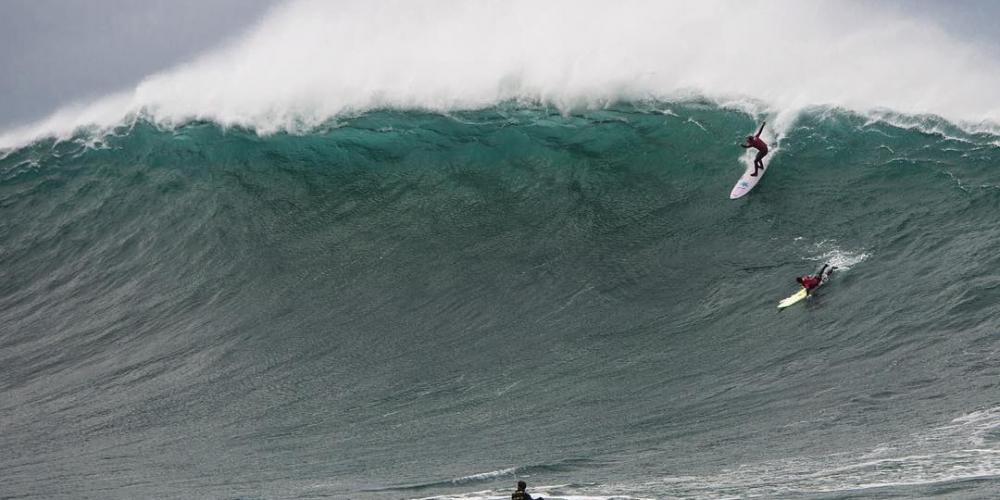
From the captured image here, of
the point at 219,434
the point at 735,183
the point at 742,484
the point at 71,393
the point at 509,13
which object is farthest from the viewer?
the point at 509,13

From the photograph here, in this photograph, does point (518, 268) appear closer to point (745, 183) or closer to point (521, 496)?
point (745, 183)

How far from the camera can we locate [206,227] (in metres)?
22.0

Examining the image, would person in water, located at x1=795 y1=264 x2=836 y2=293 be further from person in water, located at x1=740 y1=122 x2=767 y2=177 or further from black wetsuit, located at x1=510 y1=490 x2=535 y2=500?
black wetsuit, located at x1=510 y1=490 x2=535 y2=500

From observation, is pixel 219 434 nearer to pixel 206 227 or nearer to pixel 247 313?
pixel 247 313

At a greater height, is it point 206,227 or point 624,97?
point 624,97

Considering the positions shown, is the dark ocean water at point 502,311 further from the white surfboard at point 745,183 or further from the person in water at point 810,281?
the white surfboard at point 745,183

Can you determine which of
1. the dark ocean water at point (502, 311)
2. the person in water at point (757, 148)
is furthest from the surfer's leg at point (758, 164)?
the dark ocean water at point (502, 311)

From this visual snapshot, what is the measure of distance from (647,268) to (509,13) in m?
12.2

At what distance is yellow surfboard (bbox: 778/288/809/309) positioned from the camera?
1678cm

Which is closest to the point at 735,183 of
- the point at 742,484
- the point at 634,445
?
the point at 634,445

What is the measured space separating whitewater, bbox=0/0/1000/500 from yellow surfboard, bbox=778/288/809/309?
0.62 feet

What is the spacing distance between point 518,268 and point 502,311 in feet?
4.79

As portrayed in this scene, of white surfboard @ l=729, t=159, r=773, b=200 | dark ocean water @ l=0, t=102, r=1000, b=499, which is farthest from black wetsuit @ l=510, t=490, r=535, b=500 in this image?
white surfboard @ l=729, t=159, r=773, b=200

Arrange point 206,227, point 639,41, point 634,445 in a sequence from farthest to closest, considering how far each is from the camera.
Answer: point 639,41 < point 206,227 < point 634,445
